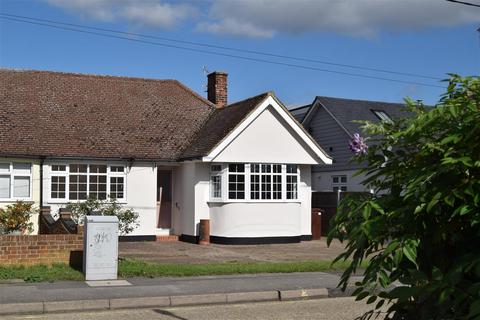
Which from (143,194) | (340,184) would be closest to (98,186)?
(143,194)

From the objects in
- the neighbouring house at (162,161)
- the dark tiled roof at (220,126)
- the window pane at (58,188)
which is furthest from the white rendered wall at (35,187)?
the dark tiled roof at (220,126)

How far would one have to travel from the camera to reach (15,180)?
2067 centimetres

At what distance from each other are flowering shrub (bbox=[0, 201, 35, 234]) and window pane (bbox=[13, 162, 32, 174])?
2086mm

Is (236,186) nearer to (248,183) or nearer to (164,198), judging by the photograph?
(248,183)

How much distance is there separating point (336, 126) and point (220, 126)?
1253 cm

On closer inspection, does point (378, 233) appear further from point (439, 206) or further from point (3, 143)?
point (3, 143)

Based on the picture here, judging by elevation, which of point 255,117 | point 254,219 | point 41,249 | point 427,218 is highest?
point 255,117

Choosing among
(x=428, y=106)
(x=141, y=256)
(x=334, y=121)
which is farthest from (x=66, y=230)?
(x=334, y=121)

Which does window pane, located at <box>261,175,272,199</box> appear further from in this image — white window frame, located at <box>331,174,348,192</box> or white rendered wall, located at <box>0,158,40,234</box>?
white window frame, located at <box>331,174,348,192</box>

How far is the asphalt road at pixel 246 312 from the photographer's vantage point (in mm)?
9281

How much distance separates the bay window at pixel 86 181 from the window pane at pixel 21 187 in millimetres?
785

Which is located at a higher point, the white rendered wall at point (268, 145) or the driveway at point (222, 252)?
the white rendered wall at point (268, 145)

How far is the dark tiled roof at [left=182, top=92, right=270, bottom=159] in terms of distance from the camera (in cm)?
2151

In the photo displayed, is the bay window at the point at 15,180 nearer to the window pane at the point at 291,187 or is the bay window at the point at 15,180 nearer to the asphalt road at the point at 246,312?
the window pane at the point at 291,187
